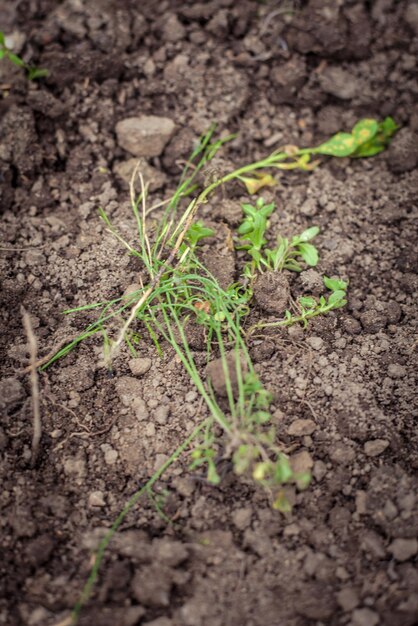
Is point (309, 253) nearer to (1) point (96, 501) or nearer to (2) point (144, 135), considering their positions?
(2) point (144, 135)

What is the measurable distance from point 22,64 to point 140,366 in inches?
64.3

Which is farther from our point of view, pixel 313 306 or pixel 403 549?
pixel 313 306

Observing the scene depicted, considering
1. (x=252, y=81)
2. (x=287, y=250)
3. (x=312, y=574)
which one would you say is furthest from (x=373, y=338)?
(x=252, y=81)

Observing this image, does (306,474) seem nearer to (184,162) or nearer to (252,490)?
(252,490)

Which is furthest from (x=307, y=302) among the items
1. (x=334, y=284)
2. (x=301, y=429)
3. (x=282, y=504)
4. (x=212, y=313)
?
(x=282, y=504)

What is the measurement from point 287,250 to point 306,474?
1.00 meters

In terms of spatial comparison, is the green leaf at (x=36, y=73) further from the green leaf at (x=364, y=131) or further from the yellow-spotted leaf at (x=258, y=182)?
the green leaf at (x=364, y=131)

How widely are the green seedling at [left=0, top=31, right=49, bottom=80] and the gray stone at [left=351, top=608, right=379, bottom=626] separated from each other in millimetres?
2680

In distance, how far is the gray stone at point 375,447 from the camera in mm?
2096

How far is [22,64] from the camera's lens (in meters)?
2.79

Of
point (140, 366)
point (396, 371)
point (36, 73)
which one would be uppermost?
point (36, 73)

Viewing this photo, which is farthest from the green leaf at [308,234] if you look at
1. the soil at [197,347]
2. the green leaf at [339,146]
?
the green leaf at [339,146]

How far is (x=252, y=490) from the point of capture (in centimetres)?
205

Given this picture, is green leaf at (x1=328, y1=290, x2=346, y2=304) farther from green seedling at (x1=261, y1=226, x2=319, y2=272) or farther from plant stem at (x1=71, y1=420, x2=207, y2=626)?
plant stem at (x1=71, y1=420, x2=207, y2=626)
